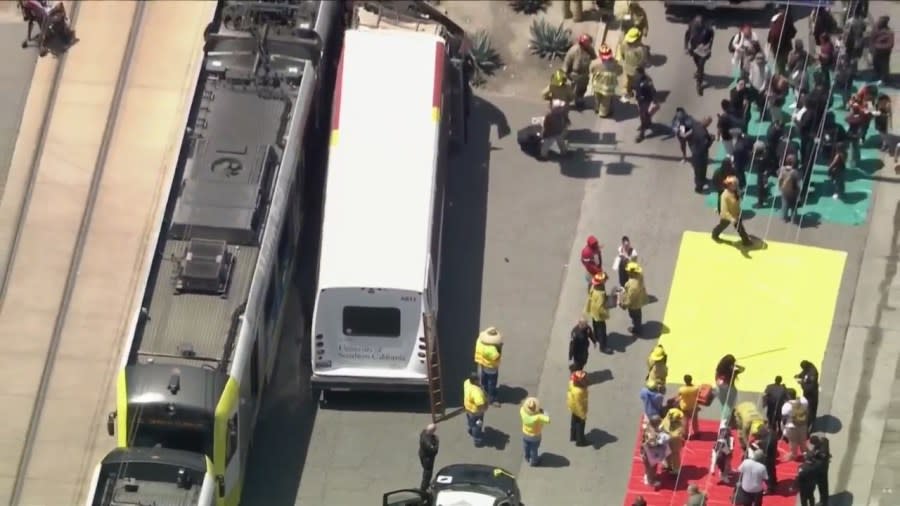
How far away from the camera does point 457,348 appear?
135 feet

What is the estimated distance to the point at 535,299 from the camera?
4212 cm

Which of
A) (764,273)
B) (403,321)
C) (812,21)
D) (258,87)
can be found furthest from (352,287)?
(812,21)

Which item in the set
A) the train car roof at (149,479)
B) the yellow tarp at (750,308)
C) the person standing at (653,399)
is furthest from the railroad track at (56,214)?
the yellow tarp at (750,308)

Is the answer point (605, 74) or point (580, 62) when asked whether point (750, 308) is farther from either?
point (580, 62)

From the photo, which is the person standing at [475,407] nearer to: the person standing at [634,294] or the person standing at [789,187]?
the person standing at [634,294]

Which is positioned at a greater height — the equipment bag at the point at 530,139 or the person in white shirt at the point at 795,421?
the equipment bag at the point at 530,139

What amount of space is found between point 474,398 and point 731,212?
245 inches

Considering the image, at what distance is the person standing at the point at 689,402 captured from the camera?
38.4 m

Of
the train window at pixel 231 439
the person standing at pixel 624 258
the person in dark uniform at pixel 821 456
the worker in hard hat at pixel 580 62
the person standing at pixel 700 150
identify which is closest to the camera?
the person in dark uniform at pixel 821 456

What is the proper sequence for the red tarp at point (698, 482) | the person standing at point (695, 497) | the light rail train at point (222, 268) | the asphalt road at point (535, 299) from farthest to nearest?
1. the asphalt road at point (535, 299)
2. the red tarp at point (698, 482)
3. the light rail train at point (222, 268)
4. the person standing at point (695, 497)

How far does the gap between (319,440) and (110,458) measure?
442cm

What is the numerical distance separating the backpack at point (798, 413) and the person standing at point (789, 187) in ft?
18.8

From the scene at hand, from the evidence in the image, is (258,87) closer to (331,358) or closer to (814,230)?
(331,358)

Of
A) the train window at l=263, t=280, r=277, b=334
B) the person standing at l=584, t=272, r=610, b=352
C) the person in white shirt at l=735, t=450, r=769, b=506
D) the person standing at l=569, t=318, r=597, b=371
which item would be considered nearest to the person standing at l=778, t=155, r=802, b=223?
the person standing at l=584, t=272, r=610, b=352
